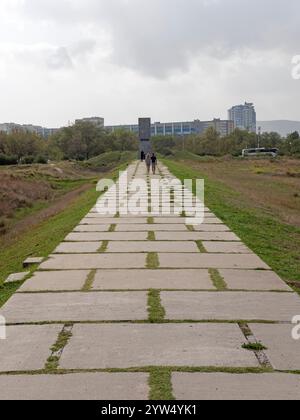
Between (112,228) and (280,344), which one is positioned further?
(112,228)

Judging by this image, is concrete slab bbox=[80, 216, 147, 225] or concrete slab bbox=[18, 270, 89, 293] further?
concrete slab bbox=[80, 216, 147, 225]

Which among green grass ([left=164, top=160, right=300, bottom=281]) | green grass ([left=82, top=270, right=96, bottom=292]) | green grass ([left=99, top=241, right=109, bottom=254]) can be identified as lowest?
green grass ([left=164, top=160, right=300, bottom=281])

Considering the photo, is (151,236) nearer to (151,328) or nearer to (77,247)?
(77,247)

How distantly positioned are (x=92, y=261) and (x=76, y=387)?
335cm

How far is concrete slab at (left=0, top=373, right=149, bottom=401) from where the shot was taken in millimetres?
2895

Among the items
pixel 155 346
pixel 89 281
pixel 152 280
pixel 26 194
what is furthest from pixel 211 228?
pixel 26 194

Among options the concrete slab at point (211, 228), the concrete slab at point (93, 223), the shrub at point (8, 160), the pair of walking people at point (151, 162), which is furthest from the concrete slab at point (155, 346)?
the shrub at point (8, 160)

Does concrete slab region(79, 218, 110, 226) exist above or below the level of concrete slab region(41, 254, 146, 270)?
below

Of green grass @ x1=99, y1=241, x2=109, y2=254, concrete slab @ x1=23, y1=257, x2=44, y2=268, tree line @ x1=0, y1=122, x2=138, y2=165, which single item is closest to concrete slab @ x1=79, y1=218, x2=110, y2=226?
green grass @ x1=99, y1=241, x2=109, y2=254

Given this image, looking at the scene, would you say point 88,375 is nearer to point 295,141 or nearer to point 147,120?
point 147,120

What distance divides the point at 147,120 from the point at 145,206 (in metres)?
36.6

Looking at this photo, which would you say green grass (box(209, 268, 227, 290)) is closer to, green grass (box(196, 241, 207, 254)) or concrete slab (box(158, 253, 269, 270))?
concrete slab (box(158, 253, 269, 270))

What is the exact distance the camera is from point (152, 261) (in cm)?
629

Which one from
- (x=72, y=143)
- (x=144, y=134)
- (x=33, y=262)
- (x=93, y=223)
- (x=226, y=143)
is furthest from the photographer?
(x=226, y=143)
